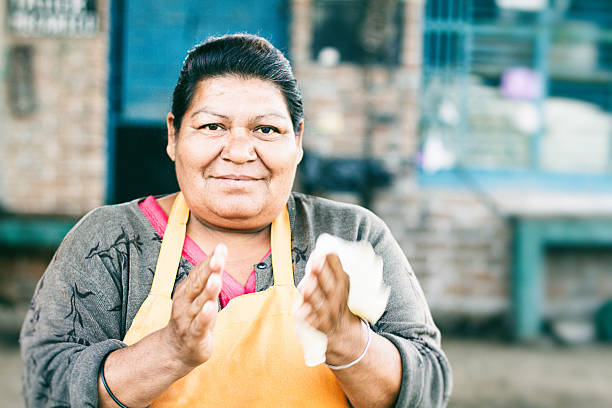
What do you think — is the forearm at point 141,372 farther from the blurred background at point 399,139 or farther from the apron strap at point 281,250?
the blurred background at point 399,139

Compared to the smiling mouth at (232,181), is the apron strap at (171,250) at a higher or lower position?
lower

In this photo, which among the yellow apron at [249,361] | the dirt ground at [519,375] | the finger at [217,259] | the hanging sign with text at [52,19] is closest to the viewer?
the finger at [217,259]

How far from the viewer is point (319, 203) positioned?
180 centimetres

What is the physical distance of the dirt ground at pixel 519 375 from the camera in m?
3.63

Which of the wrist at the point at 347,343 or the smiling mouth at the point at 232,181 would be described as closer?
the wrist at the point at 347,343

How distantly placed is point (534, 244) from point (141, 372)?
3869 mm

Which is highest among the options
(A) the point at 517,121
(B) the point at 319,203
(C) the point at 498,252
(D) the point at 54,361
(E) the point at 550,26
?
(E) the point at 550,26

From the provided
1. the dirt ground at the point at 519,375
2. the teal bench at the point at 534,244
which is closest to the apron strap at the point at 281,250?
the dirt ground at the point at 519,375

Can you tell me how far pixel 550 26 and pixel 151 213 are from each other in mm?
4376

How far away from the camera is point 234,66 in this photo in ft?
5.18

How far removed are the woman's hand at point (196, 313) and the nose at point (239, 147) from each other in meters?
0.39

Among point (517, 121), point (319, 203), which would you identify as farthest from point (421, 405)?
point (517, 121)

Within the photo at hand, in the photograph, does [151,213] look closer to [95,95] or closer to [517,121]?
[95,95]

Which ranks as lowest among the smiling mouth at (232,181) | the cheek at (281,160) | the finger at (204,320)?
the finger at (204,320)
